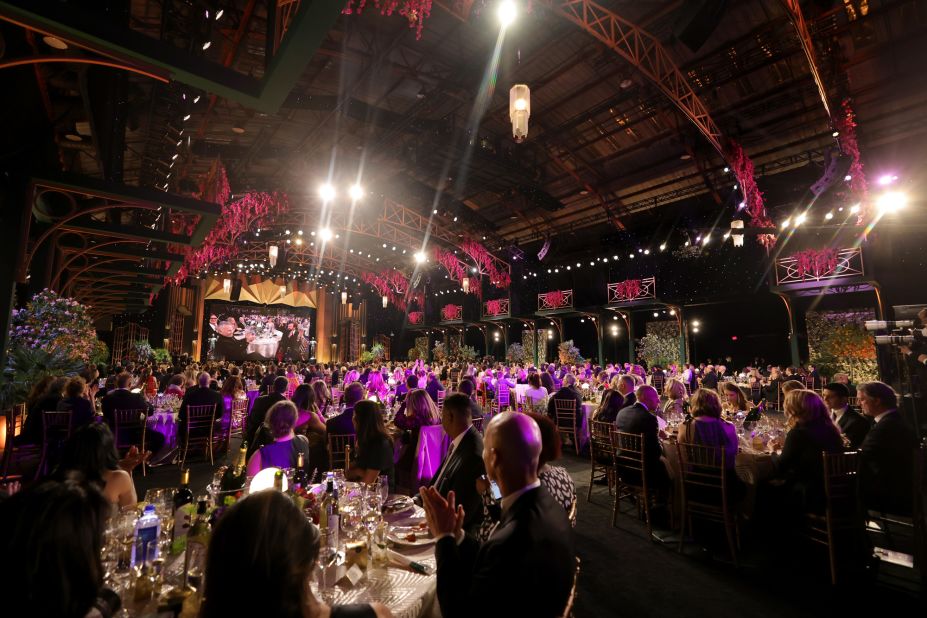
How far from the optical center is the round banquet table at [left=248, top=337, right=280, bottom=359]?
24953 mm

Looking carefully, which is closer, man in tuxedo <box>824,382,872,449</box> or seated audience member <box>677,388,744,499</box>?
seated audience member <box>677,388,744,499</box>

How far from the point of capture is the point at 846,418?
451 cm

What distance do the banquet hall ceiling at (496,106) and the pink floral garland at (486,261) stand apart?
8.86 ft

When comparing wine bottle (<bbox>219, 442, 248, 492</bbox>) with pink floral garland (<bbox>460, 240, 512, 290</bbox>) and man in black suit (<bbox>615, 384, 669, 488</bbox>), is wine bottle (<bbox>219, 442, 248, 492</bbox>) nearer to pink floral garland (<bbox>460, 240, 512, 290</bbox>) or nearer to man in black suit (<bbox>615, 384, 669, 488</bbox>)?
man in black suit (<bbox>615, 384, 669, 488</bbox>)

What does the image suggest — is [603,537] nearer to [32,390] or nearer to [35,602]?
[35,602]

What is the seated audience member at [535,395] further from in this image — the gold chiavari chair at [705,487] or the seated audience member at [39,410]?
the seated audience member at [39,410]

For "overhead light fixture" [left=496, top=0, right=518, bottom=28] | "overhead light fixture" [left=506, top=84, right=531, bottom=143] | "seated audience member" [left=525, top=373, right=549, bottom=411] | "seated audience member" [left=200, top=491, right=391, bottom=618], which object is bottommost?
"seated audience member" [left=525, top=373, right=549, bottom=411]

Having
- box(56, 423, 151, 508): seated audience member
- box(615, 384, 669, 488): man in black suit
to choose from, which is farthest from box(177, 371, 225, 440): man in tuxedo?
box(615, 384, 669, 488): man in black suit

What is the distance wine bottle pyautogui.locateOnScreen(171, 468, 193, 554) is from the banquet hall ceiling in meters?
3.28

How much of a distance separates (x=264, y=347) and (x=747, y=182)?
24679mm

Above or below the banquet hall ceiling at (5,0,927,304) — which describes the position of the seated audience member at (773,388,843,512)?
below

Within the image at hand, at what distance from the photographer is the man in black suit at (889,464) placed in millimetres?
3570

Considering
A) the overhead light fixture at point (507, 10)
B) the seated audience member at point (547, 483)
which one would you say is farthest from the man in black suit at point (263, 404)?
the overhead light fixture at point (507, 10)

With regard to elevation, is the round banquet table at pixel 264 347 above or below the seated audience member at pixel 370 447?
above
